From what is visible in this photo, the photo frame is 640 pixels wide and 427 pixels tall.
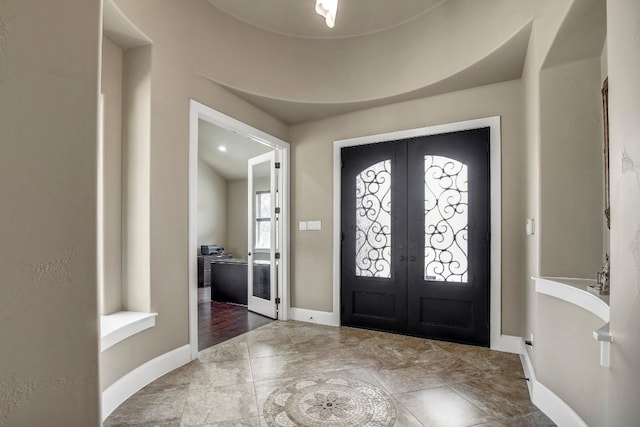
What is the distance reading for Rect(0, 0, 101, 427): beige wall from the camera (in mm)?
890

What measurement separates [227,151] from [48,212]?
22.2 feet

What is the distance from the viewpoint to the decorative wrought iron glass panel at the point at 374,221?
13.0 feet

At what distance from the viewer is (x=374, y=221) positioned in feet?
13.2

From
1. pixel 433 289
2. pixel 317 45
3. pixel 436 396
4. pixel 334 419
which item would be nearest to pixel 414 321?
pixel 433 289

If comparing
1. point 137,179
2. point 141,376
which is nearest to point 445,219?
point 137,179

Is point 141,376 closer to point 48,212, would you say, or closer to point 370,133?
Answer: point 48,212

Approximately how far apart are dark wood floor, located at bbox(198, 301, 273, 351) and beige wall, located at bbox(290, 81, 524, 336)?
2.09ft

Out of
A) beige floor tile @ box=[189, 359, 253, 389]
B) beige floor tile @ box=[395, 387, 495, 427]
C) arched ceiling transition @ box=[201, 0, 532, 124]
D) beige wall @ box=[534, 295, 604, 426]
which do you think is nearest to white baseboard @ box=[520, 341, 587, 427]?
beige wall @ box=[534, 295, 604, 426]

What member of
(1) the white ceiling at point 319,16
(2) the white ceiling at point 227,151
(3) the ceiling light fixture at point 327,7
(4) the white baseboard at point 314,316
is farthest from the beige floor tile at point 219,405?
(2) the white ceiling at point 227,151

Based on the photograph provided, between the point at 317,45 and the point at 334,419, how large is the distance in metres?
3.65

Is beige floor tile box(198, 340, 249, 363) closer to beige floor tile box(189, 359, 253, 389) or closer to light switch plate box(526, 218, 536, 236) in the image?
beige floor tile box(189, 359, 253, 389)

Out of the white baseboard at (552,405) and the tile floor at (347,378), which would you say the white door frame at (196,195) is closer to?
the tile floor at (347,378)

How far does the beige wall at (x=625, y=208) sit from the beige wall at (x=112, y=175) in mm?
2945

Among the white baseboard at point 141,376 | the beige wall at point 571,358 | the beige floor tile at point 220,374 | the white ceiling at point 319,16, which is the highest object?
the white ceiling at point 319,16
